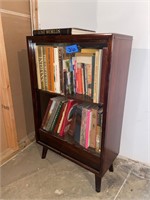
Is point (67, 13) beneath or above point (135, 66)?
above

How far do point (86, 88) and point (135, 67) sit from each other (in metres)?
0.46

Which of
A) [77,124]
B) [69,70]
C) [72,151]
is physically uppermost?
Answer: [69,70]

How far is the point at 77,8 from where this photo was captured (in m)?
1.50

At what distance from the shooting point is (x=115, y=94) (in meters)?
1.05

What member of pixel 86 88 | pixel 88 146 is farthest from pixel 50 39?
pixel 88 146

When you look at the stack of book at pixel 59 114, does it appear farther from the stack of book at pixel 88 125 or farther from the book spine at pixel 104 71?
the book spine at pixel 104 71

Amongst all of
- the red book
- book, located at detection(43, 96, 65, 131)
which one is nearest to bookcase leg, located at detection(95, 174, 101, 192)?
the red book

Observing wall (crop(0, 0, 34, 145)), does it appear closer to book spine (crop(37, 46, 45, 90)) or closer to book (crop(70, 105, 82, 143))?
book spine (crop(37, 46, 45, 90))

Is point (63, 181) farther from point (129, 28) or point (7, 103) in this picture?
point (129, 28)

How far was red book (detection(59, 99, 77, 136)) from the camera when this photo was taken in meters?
1.32

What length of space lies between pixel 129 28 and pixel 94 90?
0.59m

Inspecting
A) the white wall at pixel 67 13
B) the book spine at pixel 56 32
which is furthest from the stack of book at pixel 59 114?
the white wall at pixel 67 13

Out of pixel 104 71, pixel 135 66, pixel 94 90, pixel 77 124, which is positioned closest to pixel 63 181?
pixel 77 124

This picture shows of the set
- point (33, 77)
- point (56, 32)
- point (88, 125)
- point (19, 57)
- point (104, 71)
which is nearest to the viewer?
point (104, 71)
